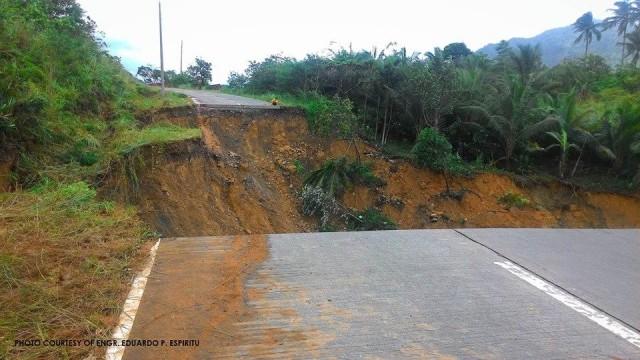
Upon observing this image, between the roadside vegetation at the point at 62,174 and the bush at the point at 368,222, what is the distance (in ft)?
16.8

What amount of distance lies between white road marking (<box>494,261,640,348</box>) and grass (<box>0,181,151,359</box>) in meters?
2.90

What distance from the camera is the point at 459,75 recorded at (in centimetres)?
1675

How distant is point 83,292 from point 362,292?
1.78 metres

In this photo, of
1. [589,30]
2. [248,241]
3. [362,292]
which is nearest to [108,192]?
[248,241]

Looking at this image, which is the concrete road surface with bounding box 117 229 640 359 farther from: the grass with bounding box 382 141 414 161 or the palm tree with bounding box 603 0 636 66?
the palm tree with bounding box 603 0 636 66

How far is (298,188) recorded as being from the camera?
1409 cm

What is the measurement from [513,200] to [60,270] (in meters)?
14.8

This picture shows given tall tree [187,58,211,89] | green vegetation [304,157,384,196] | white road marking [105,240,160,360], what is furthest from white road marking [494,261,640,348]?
tall tree [187,58,211,89]

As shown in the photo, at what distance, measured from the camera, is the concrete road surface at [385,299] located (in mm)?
2488

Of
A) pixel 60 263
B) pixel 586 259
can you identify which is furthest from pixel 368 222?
pixel 60 263

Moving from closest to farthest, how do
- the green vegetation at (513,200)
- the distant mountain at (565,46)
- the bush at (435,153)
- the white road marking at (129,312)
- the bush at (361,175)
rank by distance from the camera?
1. the white road marking at (129,312)
2. the bush at (361,175)
3. the bush at (435,153)
4. the green vegetation at (513,200)
5. the distant mountain at (565,46)

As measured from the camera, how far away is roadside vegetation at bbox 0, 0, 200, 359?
103 inches

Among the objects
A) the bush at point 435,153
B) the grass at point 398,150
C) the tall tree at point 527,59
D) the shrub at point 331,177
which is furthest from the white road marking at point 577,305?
the tall tree at point 527,59

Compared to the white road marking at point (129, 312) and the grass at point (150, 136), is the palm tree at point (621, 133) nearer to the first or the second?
the grass at point (150, 136)
